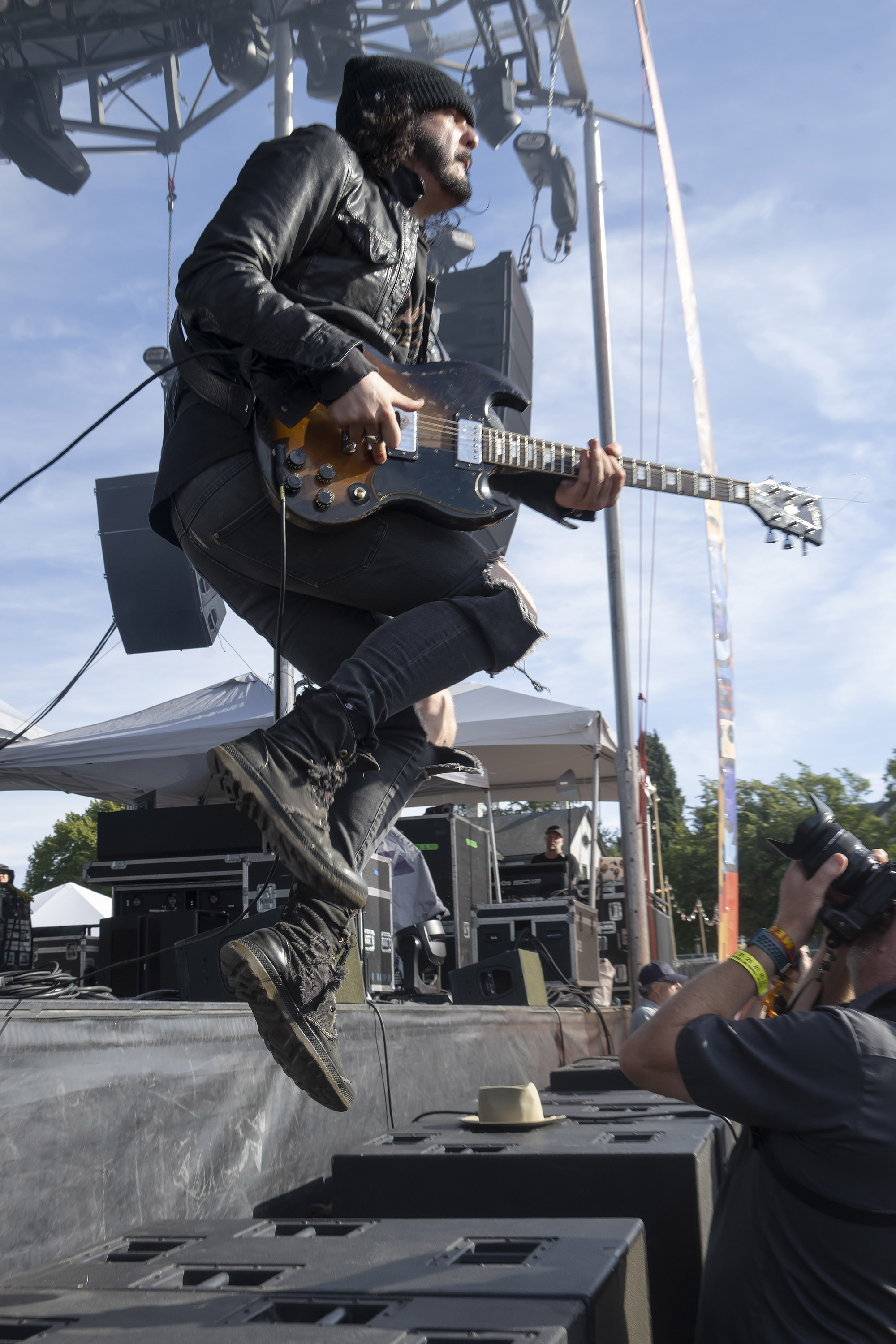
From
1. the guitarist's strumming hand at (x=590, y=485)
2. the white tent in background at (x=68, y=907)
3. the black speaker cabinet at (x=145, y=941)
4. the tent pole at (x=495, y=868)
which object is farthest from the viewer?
the white tent in background at (x=68, y=907)

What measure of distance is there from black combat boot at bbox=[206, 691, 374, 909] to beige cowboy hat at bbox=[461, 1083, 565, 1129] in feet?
3.59

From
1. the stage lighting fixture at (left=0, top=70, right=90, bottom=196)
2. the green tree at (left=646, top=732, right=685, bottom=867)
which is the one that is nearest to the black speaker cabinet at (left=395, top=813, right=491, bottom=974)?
the stage lighting fixture at (left=0, top=70, right=90, bottom=196)

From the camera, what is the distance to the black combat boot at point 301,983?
5.65ft

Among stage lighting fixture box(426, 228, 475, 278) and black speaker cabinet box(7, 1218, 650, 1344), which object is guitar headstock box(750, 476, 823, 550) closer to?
black speaker cabinet box(7, 1218, 650, 1344)

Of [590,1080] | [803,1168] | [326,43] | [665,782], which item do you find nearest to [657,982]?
[590,1080]

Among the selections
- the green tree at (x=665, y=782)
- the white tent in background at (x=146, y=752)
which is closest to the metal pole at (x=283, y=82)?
the white tent in background at (x=146, y=752)

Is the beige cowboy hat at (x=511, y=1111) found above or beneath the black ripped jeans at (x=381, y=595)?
beneath

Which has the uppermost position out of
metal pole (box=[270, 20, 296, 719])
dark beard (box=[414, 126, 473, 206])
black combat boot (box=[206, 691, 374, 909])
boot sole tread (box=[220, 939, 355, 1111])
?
metal pole (box=[270, 20, 296, 719])

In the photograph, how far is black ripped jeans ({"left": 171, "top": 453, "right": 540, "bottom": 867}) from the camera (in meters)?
1.91

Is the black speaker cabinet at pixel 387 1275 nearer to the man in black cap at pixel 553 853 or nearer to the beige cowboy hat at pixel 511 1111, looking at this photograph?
the beige cowboy hat at pixel 511 1111

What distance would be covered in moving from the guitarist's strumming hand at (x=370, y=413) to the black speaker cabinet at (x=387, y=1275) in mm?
1311

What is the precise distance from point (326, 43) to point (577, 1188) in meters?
16.2

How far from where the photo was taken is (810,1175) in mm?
1885

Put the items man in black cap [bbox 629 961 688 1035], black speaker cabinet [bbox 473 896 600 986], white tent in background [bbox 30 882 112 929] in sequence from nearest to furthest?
man in black cap [bbox 629 961 688 1035] < black speaker cabinet [bbox 473 896 600 986] < white tent in background [bbox 30 882 112 929]
